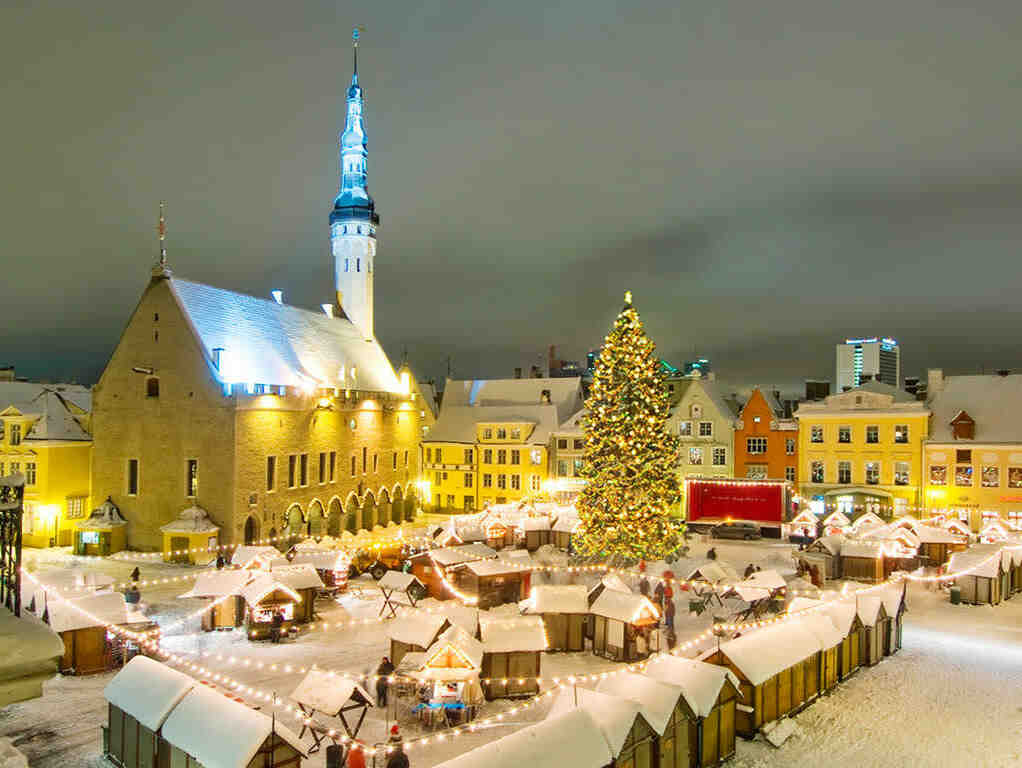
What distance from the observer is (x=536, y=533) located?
39.7 metres

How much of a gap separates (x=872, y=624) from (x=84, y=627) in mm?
23218

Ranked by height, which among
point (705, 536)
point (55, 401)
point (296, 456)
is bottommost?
point (705, 536)

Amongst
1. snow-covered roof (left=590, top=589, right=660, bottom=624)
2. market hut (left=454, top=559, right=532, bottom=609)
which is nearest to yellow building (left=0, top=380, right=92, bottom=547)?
market hut (left=454, top=559, right=532, bottom=609)

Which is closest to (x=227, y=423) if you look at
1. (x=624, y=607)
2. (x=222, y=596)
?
(x=222, y=596)

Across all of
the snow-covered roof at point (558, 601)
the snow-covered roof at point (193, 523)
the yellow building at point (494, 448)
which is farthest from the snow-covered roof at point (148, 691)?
the yellow building at point (494, 448)

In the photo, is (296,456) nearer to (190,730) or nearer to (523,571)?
(523,571)

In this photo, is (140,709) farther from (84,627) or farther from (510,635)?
(510,635)

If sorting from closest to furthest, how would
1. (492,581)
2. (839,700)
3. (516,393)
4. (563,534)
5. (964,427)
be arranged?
(839,700) → (492,581) → (563,534) → (964,427) → (516,393)

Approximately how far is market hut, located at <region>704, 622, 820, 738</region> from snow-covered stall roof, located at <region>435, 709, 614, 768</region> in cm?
561

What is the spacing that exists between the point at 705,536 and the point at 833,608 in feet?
86.5

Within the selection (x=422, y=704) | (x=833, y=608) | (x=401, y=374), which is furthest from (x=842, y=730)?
(x=401, y=374)

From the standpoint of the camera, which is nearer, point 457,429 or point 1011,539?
point 1011,539

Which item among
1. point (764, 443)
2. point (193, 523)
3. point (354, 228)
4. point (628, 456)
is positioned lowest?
point (193, 523)

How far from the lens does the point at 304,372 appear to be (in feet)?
152
